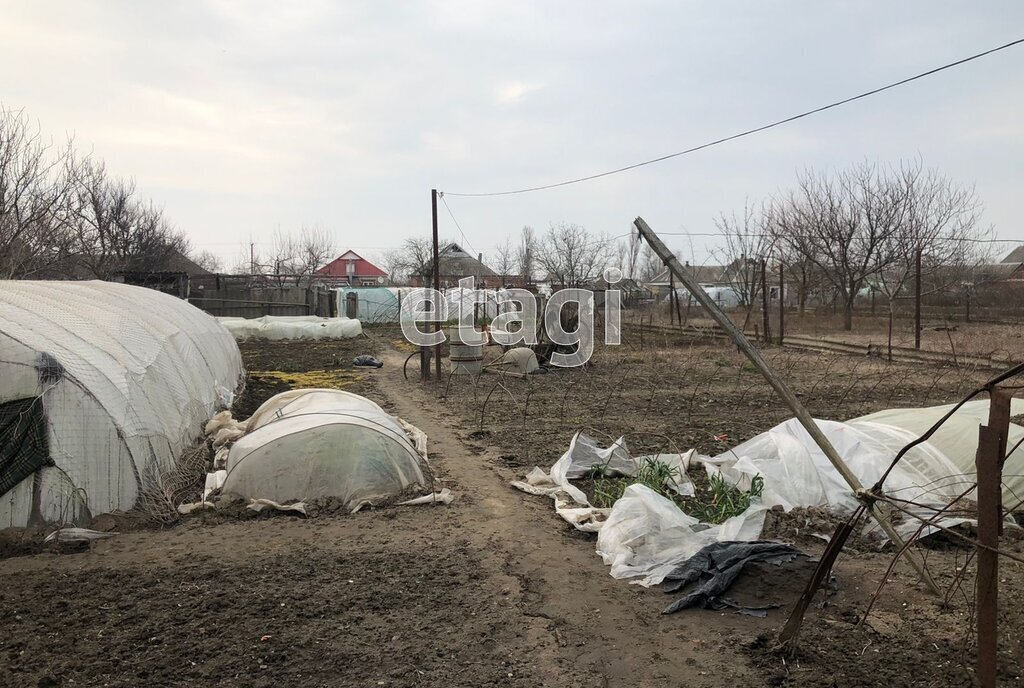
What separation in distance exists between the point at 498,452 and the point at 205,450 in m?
2.83

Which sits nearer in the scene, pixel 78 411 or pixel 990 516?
pixel 990 516

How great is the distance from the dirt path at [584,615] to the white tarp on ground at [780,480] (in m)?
0.19

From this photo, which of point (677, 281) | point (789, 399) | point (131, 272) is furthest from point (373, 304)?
point (789, 399)

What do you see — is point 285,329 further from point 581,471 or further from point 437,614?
point 437,614

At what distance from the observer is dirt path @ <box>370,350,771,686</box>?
3.20 meters

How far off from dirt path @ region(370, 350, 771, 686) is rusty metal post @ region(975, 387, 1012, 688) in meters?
0.91

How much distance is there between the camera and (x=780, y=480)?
528 centimetres

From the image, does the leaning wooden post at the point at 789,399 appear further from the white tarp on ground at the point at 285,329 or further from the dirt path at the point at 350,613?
the white tarp on ground at the point at 285,329

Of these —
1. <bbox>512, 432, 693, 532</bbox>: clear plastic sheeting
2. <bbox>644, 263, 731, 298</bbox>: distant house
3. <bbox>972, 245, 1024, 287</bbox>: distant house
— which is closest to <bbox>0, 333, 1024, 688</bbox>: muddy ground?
<bbox>512, 432, 693, 532</bbox>: clear plastic sheeting

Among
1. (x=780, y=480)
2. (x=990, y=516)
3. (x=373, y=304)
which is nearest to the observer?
(x=990, y=516)

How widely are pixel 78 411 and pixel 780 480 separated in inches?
198

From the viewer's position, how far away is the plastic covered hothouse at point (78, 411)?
191 inches

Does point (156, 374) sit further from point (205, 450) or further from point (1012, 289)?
point (1012, 289)

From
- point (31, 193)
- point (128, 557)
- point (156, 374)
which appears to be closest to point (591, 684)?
point (128, 557)
